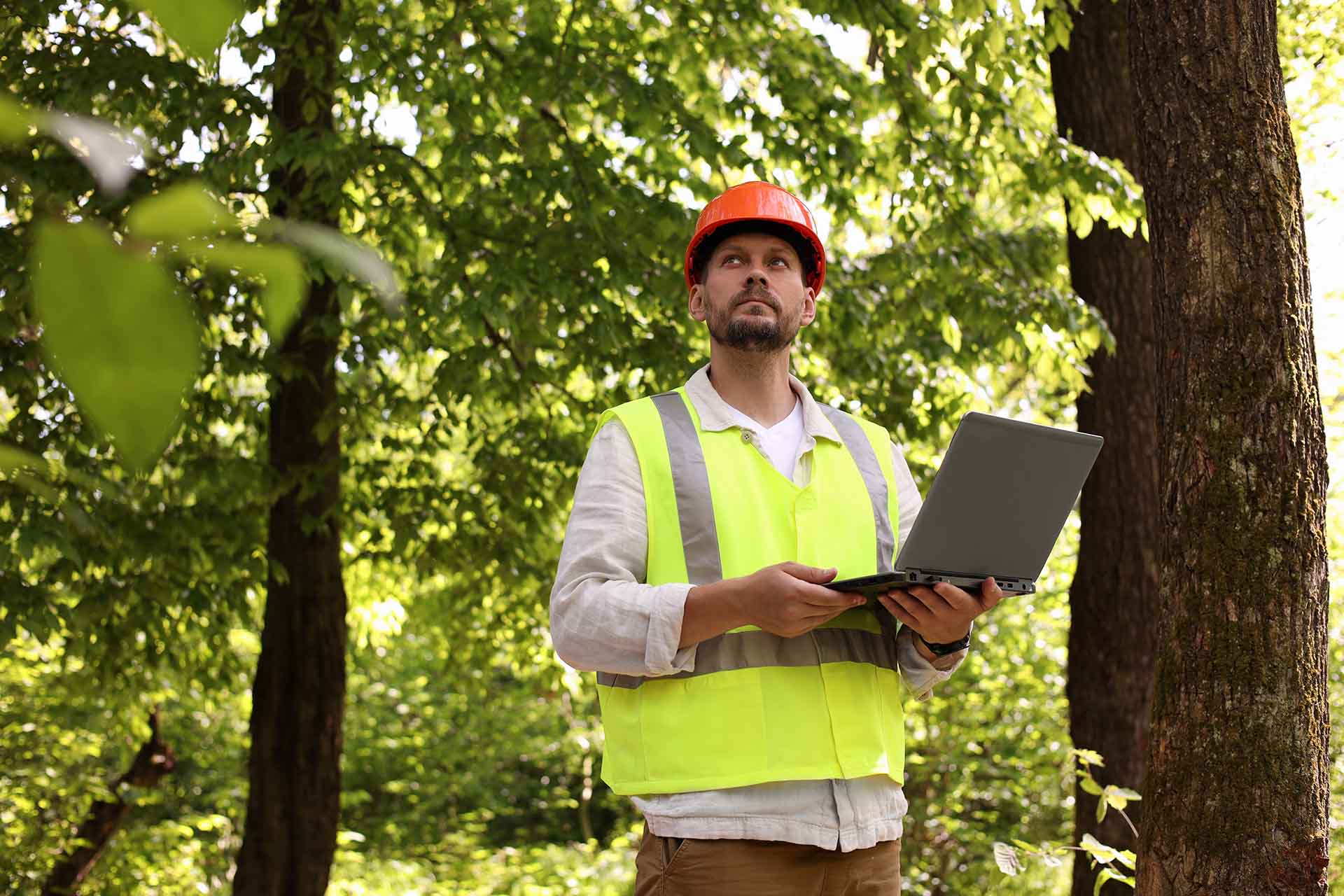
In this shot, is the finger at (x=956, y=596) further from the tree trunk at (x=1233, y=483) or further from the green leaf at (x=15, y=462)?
Result: the green leaf at (x=15, y=462)

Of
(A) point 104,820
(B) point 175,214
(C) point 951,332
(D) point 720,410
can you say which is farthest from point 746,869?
(A) point 104,820

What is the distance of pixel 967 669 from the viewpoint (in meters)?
10.8

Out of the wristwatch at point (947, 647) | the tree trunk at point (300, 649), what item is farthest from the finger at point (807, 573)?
the tree trunk at point (300, 649)

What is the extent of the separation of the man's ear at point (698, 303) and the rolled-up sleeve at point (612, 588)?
1.24 ft

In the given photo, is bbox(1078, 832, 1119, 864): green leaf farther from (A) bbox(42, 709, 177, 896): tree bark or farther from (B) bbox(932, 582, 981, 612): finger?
(A) bbox(42, 709, 177, 896): tree bark

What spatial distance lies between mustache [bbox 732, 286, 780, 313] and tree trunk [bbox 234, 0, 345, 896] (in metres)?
4.23

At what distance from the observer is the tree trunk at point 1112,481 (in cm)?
574

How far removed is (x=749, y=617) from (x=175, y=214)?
157 cm

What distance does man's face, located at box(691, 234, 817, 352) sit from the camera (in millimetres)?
2467

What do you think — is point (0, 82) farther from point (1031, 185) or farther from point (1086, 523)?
point (1086, 523)

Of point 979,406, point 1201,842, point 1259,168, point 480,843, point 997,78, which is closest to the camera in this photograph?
point 1201,842

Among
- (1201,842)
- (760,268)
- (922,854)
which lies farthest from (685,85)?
(922,854)

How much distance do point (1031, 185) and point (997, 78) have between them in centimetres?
56

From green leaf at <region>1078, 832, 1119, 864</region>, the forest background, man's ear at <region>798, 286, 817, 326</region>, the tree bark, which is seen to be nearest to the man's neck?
man's ear at <region>798, 286, 817, 326</region>
